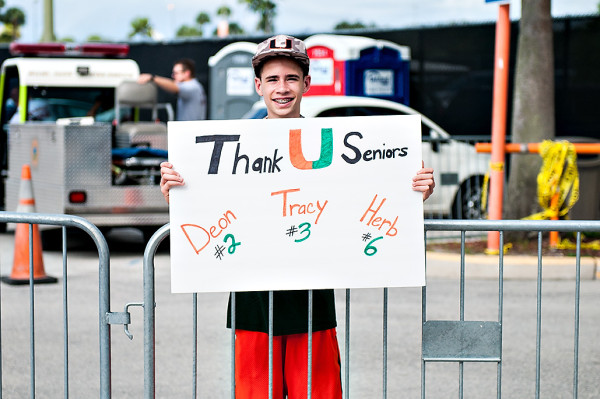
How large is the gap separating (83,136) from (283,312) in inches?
293

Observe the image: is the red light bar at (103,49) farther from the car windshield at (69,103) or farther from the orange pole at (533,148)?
the orange pole at (533,148)

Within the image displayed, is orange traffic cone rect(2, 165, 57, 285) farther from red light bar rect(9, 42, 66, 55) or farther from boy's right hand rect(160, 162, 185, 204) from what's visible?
boy's right hand rect(160, 162, 185, 204)

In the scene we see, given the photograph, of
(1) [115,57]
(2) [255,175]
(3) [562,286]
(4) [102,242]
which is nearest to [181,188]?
(2) [255,175]

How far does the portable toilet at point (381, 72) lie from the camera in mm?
15633

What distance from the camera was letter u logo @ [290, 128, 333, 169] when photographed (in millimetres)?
3527

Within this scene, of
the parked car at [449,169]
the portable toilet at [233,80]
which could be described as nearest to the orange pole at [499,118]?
the parked car at [449,169]

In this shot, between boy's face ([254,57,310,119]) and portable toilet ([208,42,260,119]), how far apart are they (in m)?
14.5

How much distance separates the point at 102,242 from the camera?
3.83m

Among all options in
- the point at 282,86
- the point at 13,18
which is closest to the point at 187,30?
the point at 13,18

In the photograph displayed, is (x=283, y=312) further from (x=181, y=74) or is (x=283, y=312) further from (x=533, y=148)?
(x=181, y=74)

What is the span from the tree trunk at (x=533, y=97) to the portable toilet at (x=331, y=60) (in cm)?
499

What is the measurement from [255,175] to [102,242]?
0.70 m

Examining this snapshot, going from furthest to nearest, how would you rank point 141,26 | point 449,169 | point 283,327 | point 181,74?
point 141,26 → point 181,74 → point 449,169 → point 283,327

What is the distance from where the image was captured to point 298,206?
3576mm
